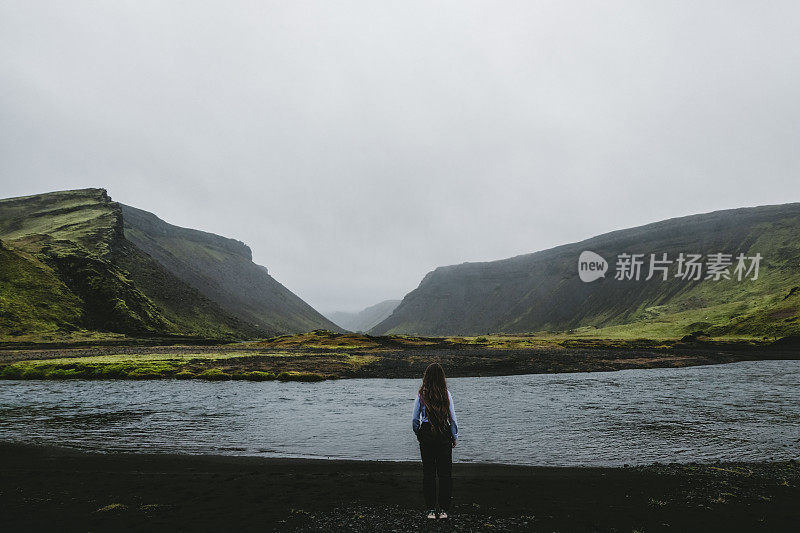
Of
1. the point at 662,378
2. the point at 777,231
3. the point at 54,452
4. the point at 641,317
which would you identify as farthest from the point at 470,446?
the point at 777,231

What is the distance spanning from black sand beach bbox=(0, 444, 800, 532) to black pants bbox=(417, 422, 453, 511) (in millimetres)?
553

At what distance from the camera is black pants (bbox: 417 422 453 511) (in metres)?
10.6

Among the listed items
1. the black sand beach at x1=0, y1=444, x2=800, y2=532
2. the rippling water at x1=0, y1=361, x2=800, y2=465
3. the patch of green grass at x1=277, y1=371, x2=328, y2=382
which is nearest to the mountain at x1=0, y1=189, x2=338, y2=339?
the patch of green grass at x1=277, y1=371, x2=328, y2=382

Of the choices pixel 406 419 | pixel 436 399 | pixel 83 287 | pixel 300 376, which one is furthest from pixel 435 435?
pixel 83 287

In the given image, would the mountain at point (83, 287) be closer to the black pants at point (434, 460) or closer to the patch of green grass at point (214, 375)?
the patch of green grass at point (214, 375)

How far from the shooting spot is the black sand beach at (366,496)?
10.4 metres

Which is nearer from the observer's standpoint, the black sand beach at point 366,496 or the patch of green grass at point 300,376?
the black sand beach at point 366,496

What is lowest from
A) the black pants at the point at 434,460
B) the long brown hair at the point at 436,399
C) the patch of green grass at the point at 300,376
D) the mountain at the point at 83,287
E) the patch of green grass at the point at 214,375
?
the patch of green grass at the point at 300,376

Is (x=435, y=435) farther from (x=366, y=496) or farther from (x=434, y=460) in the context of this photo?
(x=366, y=496)

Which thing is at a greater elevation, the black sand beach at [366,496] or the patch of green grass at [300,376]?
the black sand beach at [366,496]

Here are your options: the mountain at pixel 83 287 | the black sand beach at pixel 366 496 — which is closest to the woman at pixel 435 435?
the black sand beach at pixel 366 496

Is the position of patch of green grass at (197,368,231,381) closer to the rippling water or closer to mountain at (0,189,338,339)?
the rippling water

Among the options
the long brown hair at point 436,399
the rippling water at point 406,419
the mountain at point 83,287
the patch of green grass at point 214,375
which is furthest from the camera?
the mountain at point 83,287

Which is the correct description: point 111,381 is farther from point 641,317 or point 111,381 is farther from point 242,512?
point 641,317
